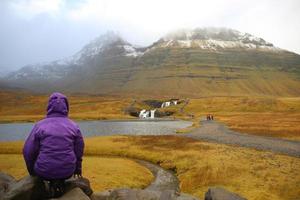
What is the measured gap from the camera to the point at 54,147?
1358 centimetres

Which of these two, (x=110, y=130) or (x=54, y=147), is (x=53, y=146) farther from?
(x=110, y=130)

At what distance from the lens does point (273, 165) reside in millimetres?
39812

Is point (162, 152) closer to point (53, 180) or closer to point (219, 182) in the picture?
point (219, 182)

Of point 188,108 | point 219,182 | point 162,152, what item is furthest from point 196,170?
point 188,108

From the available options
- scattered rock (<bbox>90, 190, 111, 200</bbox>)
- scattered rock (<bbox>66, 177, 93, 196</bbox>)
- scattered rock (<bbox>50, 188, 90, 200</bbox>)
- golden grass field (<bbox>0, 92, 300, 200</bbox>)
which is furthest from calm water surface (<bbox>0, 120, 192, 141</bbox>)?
scattered rock (<bbox>50, 188, 90, 200</bbox>)

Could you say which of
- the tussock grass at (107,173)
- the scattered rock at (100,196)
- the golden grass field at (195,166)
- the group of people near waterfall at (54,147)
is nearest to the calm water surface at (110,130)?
the golden grass field at (195,166)

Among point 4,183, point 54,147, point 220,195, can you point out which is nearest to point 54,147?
point 54,147

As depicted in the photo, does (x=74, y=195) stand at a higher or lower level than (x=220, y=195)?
higher

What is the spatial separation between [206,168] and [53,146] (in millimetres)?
28513

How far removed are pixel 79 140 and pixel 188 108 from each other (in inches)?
6595

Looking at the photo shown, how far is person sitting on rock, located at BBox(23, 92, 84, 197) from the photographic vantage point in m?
13.6

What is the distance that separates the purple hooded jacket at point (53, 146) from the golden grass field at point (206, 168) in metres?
18.9

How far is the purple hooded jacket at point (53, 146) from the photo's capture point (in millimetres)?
13578

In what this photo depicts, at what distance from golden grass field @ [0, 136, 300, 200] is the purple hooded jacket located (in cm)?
1886
